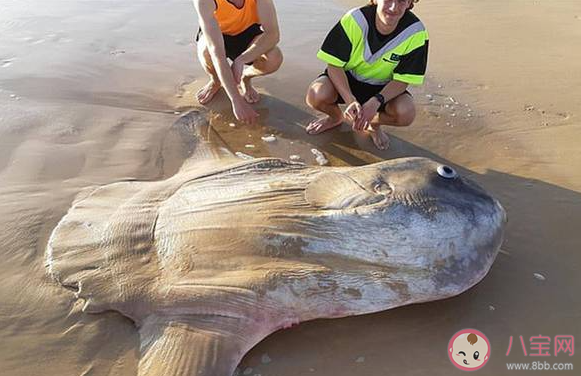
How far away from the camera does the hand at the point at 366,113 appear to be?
14.3 feet

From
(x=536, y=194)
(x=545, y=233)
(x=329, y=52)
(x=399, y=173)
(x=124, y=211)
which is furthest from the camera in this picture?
(x=329, y=52)

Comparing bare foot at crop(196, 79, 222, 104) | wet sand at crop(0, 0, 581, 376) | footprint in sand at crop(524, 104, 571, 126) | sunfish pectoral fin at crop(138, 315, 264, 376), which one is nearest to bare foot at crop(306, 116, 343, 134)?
wet sand at crop(0, 0, 581, 376)

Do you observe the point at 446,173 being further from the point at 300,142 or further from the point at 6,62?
the point at 6,62

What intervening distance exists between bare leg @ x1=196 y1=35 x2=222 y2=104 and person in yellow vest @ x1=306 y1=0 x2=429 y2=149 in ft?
3.54

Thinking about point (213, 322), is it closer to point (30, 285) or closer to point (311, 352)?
point (311, 352)

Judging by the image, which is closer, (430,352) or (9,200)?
(430,352)

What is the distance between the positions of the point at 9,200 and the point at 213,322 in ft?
6.43

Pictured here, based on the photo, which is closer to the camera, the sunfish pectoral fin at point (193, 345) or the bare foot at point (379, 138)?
the sunfish pectoral fin at point (193, 345)

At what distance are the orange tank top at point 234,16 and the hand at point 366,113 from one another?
5.80 feet

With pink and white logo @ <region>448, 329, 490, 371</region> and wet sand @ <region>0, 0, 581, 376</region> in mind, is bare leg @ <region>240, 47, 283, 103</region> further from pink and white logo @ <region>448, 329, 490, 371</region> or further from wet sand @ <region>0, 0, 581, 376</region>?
pink and white logo @ <region>448, 329, 490, 371</region>

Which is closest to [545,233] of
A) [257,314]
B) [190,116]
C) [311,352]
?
[311,352]

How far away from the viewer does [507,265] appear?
11.1 feet

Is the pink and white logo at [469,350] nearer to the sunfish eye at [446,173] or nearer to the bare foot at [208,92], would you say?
the sunfish eye at [446,173]

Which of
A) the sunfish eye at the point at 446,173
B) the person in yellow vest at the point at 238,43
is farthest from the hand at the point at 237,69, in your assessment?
the sunfish eye at the point at 446,173
